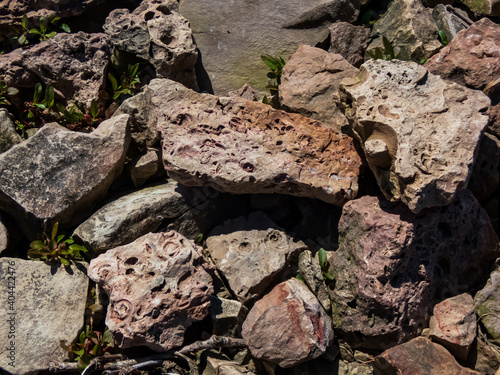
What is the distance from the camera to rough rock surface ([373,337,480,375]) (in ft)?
13.0

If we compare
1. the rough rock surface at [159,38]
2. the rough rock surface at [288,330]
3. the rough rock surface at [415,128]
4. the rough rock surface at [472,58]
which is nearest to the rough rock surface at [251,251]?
the rough rock surface at [288,330]

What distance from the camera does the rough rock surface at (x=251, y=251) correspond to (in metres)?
4.50

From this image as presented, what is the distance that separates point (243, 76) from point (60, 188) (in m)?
2.25

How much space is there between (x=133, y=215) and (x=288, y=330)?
1663mm

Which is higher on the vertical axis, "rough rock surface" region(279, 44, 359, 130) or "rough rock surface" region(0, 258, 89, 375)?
"rough rock surface" region(279, 44, 359, 130)

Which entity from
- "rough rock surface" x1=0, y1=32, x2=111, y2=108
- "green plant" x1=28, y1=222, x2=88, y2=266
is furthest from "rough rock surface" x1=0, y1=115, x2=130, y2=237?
"rough rock surface" x1=0, y1=32, x2=111, y2=108

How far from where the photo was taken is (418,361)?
4004mm

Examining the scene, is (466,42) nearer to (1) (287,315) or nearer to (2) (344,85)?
(2) (344,85)

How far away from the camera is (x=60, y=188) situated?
4.62 m

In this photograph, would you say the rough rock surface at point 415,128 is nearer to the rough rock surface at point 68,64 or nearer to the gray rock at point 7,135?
the rough rock surface at point 68,64

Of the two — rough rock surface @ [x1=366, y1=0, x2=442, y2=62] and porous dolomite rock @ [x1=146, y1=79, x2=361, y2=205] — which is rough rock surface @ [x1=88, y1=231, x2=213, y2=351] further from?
rough rock surface @ [x1=366, y1=0, x2=442, y2=62]

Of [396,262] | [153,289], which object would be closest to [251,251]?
[153,289]

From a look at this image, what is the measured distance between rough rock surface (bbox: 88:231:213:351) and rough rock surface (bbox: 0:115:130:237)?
2.17 feet

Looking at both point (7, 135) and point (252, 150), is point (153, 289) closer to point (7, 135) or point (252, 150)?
point (252, 150)
